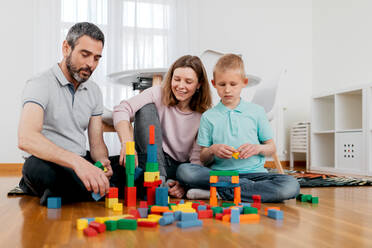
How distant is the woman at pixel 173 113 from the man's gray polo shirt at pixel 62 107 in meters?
0.19

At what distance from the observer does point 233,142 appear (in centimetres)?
165

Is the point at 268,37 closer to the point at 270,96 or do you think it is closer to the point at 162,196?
the point at 270,96

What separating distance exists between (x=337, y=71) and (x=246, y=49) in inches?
42.9

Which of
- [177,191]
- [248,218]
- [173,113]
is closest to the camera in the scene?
[248,218]

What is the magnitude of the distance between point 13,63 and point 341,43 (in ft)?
11.9

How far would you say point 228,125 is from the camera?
1.69 metres

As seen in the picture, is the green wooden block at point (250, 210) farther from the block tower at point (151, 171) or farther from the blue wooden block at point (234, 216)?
the block tower at point (151, 171)

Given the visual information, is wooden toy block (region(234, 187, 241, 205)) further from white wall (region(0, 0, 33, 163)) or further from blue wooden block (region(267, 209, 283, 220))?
white wall (region(0, 0, 33, 163))

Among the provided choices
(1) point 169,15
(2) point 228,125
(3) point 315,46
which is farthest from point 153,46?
(2) point 228,125

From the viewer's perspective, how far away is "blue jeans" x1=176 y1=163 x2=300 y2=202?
1.49m

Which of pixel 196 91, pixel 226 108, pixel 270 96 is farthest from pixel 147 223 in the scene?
pixel 270 96

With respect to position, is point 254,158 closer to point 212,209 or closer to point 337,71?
point 212,209

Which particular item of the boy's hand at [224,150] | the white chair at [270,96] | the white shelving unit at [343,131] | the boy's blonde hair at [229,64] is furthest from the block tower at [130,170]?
the white shelving unit at [343,131]

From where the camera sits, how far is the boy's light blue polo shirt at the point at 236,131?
165cm
